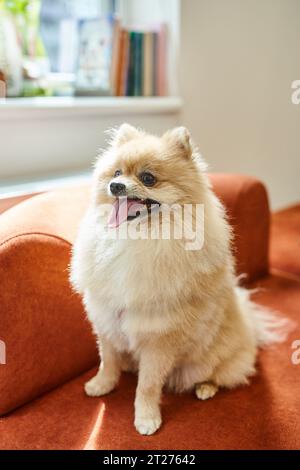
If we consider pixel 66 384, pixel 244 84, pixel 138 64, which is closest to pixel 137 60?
pixel 138 64

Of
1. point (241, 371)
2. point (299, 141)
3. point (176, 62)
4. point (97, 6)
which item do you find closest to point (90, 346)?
point (241, 371)

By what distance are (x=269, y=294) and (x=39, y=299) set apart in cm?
90

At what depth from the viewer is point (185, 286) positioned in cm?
96

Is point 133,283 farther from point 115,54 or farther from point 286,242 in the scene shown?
point 286,242

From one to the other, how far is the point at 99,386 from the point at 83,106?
99 centimetres

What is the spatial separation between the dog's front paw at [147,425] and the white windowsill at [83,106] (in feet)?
3.24

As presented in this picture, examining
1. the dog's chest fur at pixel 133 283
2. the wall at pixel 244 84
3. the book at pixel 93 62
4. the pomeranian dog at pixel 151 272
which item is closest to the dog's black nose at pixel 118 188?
the pomeranian dog at pixel 151 272

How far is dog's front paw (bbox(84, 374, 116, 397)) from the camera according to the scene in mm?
1109

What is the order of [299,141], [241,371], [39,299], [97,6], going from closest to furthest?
[39,299]
[241,371]
[97,6]
[299,141]

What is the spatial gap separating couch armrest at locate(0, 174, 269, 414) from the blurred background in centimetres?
22

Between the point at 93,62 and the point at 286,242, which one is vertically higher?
the point at 93,62

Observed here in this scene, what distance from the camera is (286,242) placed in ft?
6.74

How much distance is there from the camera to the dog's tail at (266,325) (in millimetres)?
1344

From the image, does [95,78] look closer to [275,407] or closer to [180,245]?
[180,245]
